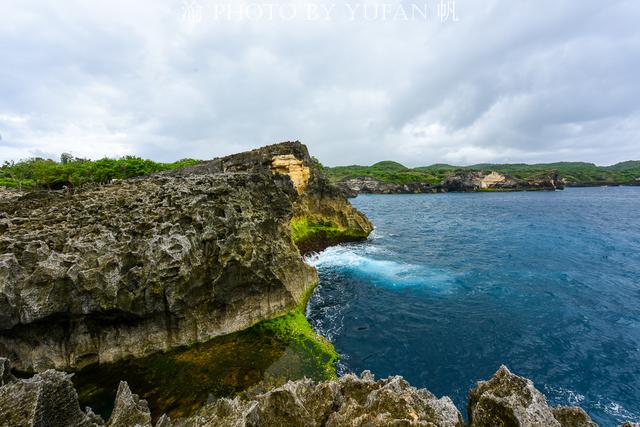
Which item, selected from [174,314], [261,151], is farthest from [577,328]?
[261,151]

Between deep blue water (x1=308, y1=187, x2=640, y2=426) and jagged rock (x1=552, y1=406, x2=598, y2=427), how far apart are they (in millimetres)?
8326

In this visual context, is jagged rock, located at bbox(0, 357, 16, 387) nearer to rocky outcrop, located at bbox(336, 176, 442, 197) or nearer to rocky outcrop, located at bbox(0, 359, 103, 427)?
rocky outcrop, located at bbox(0, 359, 103, 427)

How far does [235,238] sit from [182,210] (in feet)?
10.4

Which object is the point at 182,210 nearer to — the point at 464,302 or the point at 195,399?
the point at 195,399

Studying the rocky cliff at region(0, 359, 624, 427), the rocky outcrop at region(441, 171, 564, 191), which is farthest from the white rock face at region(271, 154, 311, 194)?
the rocky outcrop at region(441, 171, 564, 191)

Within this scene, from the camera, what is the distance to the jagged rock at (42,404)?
19.1ft

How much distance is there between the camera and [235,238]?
56.9 ft

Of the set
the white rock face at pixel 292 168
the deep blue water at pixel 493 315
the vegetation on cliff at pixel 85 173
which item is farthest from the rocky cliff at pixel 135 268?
the vegetation on cliff at pixel 85 173

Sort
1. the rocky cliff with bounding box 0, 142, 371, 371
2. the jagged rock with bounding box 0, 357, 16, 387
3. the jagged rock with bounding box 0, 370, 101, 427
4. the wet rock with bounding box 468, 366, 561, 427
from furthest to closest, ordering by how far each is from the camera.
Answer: the rocky cliff with bounding box 0, 142, 371, 371 < the jagged rock with bounding box 0, 357, 16, 387 < the jagged rock with bounding box 0, 370, 101, 427 < the wet rock with bounding box 468, 366, 561, 427

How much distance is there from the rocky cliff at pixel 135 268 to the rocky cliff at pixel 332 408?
6740 mm

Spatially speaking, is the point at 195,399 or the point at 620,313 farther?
the point at 620,313

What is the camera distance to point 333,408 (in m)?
6.65

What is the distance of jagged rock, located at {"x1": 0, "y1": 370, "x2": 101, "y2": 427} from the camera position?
19.1 ft

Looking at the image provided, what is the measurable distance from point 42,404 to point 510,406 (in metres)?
9.08
